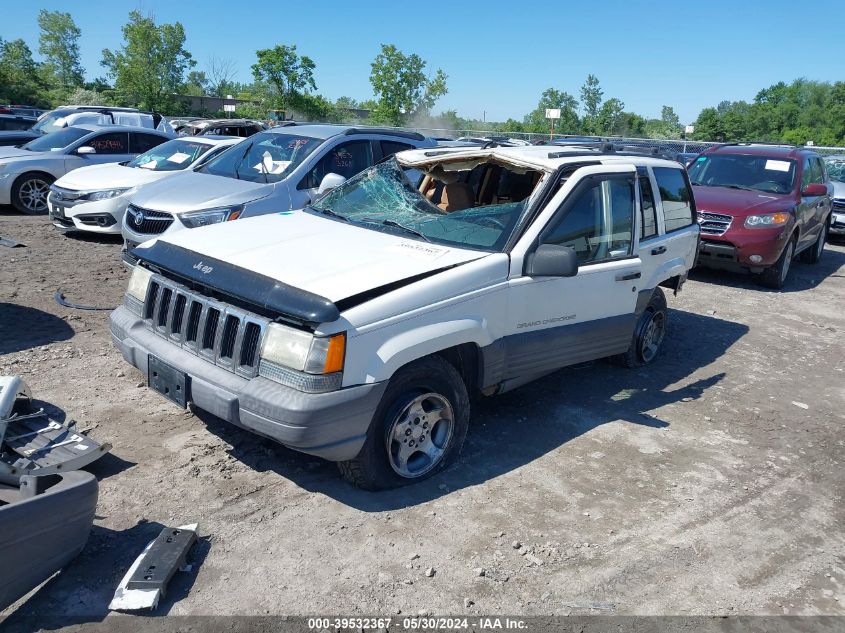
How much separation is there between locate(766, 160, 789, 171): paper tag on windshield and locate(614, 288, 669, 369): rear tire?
5658 mm

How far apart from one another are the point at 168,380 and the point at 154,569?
111cm

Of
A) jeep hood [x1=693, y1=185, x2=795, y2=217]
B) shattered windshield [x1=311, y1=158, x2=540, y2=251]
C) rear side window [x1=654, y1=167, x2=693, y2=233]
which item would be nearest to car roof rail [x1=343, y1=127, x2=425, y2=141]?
shattered windshield [x1=311, y1=158, x2=540, y2=251]

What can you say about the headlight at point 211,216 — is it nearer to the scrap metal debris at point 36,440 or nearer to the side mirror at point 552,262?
the scrap metal debris at point 36,440

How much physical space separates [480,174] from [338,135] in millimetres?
3296

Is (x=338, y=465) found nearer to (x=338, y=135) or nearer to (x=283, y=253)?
(x=283, y=253)

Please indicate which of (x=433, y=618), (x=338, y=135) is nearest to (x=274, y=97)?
(x=338, y=135)

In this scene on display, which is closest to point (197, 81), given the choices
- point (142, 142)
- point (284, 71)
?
point (284, 71)

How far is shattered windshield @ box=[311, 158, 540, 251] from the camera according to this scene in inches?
175

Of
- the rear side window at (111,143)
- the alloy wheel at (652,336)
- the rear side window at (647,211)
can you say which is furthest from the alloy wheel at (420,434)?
the rear side window at (111,143)

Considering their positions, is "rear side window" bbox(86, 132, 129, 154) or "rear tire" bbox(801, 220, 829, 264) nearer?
"rear tire" bbox(801, 220, 829, 264)

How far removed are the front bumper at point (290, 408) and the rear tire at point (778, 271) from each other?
8237mm

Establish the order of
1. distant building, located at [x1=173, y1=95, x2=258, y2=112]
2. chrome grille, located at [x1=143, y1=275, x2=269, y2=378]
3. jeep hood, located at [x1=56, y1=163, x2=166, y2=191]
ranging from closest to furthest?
chrome grille, located at [x1=143, y1=275, x2=269, y2=378]
jeep hood, located at [x1=56, y1=163, x2=166, y2=191]
distant building, located at [x1=173, y1=95, x2=258, y2=112]

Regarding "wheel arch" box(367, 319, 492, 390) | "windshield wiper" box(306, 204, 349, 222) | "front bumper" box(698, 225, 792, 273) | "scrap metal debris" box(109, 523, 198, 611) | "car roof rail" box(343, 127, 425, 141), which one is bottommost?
"scrap metal debris" box(109, 523, 198, 611)

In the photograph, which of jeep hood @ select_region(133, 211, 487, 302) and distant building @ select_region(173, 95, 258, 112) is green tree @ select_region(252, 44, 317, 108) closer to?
distant building @ select_region(173, 95, 258, 112)
